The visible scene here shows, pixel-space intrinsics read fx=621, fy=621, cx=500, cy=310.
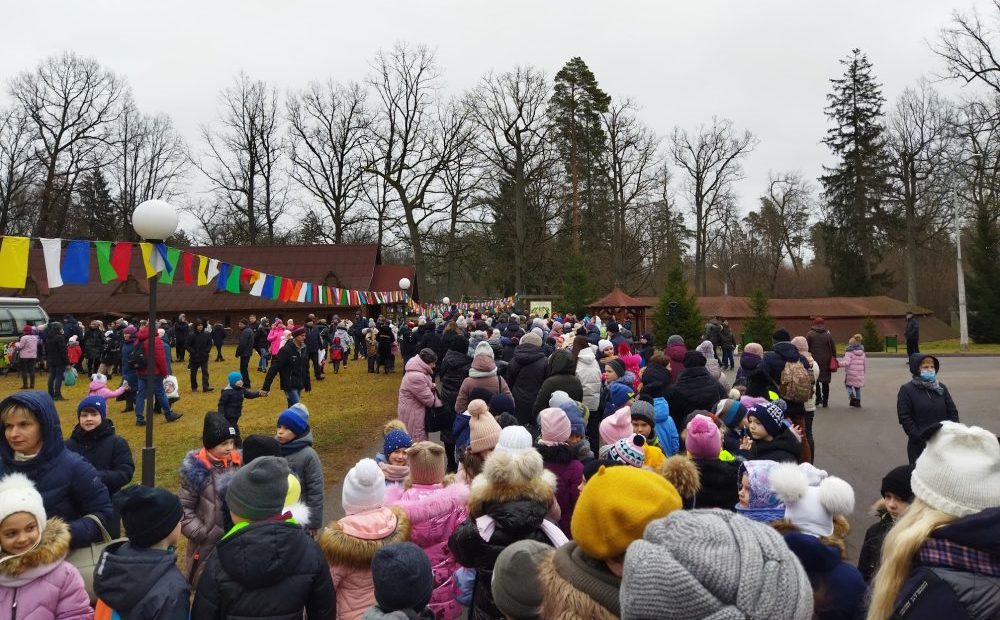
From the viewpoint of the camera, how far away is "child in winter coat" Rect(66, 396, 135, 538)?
4.62m

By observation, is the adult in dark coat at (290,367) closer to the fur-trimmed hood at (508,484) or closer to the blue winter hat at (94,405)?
the blue winter hat at (94,405)

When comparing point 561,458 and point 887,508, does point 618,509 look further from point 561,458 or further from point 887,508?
point 561,458

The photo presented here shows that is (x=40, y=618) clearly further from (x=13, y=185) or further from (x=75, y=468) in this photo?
(x=13, y=185)

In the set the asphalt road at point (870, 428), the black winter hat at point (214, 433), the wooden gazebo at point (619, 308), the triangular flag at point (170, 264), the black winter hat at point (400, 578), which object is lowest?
the asphalt road at point (870, 428)

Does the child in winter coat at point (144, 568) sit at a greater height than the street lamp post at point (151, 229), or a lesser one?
lesser

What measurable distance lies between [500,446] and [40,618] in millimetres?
2635

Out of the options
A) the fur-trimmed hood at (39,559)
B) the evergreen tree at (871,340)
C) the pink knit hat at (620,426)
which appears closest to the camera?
the fur-trimmed hood at (39,559)

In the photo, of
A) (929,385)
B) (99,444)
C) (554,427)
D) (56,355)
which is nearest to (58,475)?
(99,444)

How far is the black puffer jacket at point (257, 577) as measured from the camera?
272cm

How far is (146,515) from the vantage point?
2756 millimetres

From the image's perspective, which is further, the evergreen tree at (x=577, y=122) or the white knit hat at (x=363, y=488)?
the evergreen tree at (x=577, y=122)

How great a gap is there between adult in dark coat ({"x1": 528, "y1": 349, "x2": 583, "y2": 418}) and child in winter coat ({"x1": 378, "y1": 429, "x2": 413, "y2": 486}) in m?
2.38

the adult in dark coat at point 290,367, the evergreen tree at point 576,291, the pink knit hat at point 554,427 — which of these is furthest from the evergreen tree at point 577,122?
the pink knit hat at point 554,427

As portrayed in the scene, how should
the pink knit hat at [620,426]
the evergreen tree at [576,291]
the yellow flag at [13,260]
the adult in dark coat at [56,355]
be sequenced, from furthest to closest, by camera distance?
1. the evergreen tree at [576,291]
2. the adult in dark coat at [56,355]
3. the yellow flag at [13,260]
4. the pink knit hat at [620,426]
